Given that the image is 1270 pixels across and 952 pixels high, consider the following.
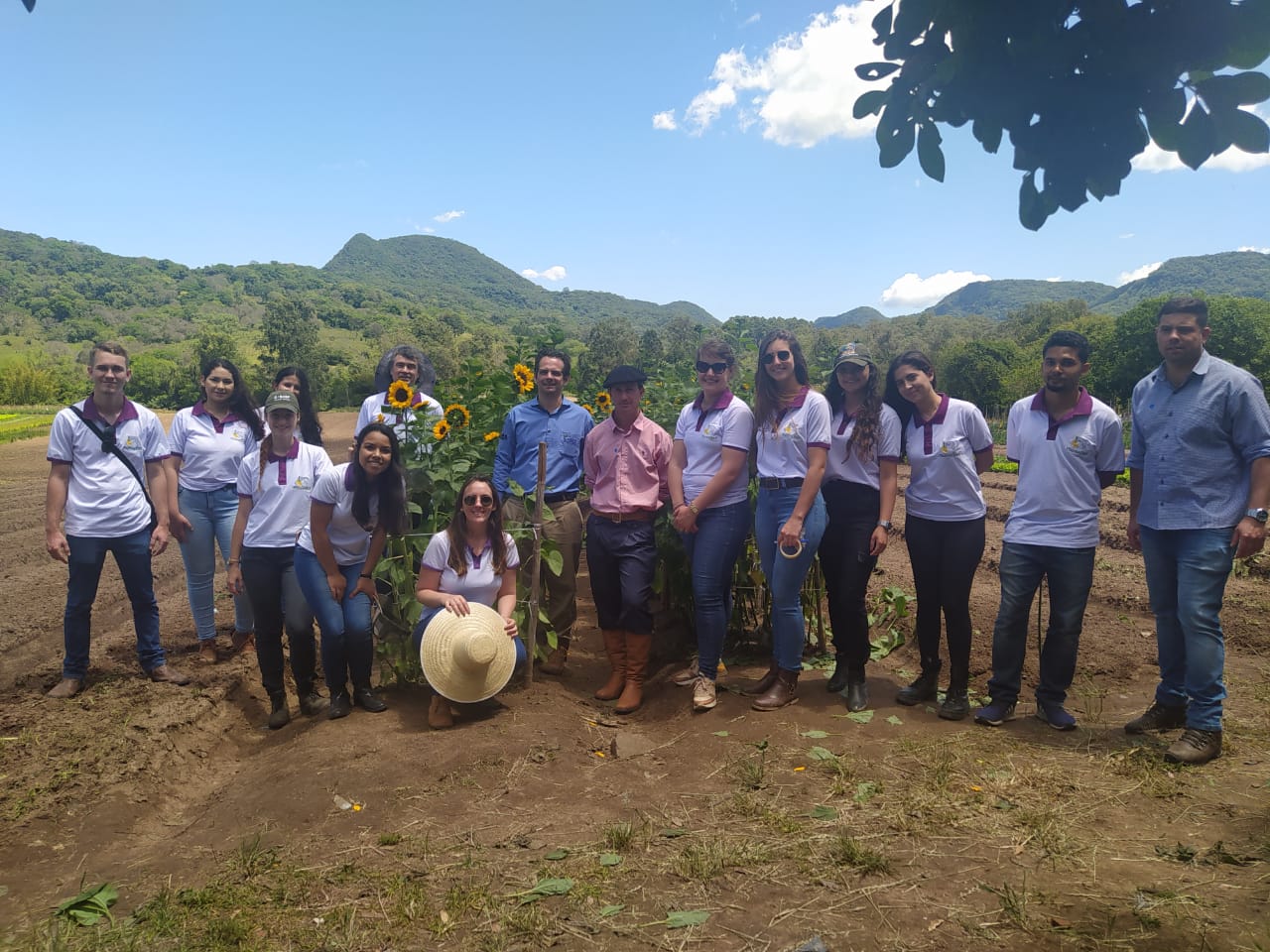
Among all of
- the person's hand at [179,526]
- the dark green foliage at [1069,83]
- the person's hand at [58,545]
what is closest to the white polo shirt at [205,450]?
the person's hand at [179,526]

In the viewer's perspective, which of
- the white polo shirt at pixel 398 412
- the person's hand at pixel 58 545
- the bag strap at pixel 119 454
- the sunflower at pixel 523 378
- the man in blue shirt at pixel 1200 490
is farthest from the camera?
the sunflower at pixel 523 378

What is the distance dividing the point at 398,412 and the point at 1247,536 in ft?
→ 13.6

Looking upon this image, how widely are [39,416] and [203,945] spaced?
42.0m

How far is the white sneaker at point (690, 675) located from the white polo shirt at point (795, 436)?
4.27ft

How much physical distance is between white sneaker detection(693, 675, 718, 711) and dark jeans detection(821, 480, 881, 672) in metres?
0.73

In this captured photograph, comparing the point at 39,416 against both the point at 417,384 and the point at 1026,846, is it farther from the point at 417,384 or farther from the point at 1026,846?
the point at 1026,846

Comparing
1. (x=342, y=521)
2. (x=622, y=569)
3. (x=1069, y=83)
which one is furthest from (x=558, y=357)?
(x=1069, y=83)

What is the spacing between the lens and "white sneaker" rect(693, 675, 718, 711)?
4152 mm

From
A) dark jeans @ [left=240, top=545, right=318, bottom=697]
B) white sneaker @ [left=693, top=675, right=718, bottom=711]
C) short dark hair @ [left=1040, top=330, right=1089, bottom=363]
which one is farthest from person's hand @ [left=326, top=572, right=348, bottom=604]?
short dark hair @ [left=1040, top=330, right=1089, bottom=363]

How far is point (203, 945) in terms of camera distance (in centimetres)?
223

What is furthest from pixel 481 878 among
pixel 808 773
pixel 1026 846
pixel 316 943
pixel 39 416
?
pixel 39 416

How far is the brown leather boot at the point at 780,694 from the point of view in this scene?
161 inches

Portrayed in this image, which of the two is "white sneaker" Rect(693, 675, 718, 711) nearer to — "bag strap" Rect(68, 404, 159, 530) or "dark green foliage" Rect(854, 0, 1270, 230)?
"dark green foliage" Rect(854, 0, 1270, 230)

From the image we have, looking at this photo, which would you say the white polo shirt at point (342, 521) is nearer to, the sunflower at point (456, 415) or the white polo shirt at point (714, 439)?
the sunflower at point (456, 415)
